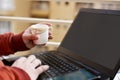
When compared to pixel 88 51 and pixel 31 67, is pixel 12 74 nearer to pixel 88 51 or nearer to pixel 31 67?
pixel 31 67

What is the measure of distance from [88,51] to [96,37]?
52mm

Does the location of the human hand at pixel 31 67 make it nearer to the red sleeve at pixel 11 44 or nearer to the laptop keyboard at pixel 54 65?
the laptop keyboard at pixel 54 65

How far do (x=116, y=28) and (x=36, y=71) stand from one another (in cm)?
27

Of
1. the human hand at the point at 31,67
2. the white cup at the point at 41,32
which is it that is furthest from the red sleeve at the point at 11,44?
the human hand at the point at 31,67

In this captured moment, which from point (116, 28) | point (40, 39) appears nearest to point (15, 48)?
point (40, 39)

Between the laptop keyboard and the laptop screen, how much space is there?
0.24 ft

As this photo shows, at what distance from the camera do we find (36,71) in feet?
2.04

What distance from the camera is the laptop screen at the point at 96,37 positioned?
66 cm

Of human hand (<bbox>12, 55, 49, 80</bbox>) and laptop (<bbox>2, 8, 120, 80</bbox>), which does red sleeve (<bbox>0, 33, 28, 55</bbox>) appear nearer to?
laptop (<bbox>2, 8, 120, 80</bbox>)

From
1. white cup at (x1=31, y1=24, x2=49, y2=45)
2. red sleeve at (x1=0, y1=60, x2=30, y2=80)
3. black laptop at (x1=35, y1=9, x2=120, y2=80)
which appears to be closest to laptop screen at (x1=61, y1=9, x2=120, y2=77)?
black laptop at (x1=35, y1=9, x2=120, y2=80)

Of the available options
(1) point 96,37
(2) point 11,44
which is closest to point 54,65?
(1) point 96,37

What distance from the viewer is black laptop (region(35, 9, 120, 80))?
62 cm

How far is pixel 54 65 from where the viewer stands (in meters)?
0.68

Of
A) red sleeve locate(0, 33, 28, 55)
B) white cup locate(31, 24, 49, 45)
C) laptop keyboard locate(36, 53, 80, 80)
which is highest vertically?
white cup locate(31, 24, 49, 45)
